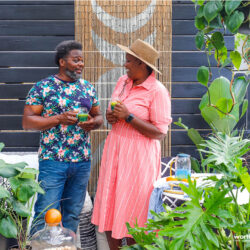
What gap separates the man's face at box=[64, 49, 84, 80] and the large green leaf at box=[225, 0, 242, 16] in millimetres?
1118

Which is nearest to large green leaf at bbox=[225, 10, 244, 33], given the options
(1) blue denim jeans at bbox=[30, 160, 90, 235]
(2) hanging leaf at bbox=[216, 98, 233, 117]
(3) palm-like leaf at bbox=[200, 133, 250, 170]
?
(3) palm-like leaf at bbox=[200, 133, 250, 170]

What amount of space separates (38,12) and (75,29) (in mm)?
423

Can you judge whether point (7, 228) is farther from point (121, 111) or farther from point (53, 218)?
point (121, 111)

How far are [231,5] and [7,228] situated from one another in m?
1.71

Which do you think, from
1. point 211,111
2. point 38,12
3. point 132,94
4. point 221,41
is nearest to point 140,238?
A: point 132,94

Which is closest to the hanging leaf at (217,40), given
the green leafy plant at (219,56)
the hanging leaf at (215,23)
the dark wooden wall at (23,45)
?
the green leafy plant at (219,56)

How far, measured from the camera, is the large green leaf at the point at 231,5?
2.22 meters

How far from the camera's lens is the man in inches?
107

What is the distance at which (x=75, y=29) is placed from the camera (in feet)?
12.6

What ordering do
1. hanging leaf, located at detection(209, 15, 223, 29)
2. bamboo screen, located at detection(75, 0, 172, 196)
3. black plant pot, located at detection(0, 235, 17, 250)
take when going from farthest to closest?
bamboo screen, located at detection(75, 0, 172, 196) < hanging leaf, located at detection(209, 15, 223, 29) < black plant pot, located at detection(0, 235, 17, 250)

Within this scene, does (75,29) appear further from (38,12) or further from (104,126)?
(104,126)

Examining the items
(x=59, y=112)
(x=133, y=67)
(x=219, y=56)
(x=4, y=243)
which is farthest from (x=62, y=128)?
(x=219, y=56)

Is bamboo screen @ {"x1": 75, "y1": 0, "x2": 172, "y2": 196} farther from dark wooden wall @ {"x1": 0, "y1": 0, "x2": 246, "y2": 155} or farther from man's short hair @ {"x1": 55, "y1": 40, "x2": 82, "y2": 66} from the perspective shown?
man's short hair @ {"x1": 55, "y1": 40, "x2": 82, "y2": 66}

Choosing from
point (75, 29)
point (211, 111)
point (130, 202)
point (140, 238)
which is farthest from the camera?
point (75, 29)
